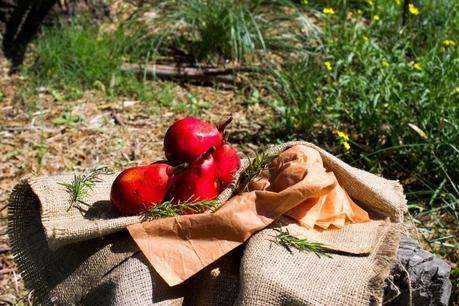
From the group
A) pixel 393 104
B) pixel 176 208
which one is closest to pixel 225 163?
pixel 176 208

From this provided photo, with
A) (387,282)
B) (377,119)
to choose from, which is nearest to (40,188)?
(387,282)

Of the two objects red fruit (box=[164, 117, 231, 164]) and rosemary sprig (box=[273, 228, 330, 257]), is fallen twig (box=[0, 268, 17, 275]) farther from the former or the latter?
rosemary sprig (box=[273, 228, 330, 257])

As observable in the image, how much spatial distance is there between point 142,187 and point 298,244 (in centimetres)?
51

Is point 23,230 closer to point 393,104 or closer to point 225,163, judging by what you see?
point 225,163

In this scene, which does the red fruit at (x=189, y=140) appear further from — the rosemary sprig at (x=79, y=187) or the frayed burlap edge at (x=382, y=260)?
the frayed burlap edge at (x=382, y=260)

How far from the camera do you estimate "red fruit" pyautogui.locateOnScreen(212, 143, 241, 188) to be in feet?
7.85

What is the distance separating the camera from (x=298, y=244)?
2.24 metres

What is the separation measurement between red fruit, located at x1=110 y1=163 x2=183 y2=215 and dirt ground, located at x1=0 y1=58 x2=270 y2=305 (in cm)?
185

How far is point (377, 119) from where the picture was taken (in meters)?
4.23

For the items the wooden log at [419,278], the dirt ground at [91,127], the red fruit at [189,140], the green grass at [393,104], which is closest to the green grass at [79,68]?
the dirt ground at [91,127]

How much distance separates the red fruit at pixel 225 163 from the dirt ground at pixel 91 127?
1.92 meters

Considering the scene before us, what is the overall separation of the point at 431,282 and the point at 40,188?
1356mm

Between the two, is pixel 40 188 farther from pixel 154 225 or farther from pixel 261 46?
pixel 261 46

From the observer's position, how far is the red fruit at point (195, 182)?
2.30 meters
